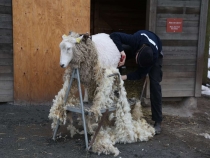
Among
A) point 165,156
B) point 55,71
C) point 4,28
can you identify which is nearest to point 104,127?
point 165,156

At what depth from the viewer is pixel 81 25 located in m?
5.95

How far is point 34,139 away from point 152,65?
1.94 metres

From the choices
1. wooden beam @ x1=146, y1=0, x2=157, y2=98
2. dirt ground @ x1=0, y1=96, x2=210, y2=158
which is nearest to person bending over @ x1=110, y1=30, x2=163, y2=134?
dirt ground @ x1=0, y1=96, x2=210, y2=158

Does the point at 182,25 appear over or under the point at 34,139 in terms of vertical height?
over

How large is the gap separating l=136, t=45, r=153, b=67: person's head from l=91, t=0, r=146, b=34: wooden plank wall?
594 cm

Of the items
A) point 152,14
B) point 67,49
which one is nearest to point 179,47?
point 152,14

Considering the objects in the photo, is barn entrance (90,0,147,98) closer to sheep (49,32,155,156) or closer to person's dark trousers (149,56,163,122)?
person's dark trousers (149,56,163,122)

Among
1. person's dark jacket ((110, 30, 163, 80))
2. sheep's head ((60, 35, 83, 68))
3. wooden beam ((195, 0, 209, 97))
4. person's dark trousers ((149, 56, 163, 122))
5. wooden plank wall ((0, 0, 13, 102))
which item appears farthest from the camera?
wooden beam ((195, 0, 209, 97))

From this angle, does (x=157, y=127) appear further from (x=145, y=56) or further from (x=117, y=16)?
(x=117, y=16)

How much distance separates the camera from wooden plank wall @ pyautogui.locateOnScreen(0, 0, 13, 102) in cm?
574

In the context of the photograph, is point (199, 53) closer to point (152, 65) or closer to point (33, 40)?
point (152, 65)

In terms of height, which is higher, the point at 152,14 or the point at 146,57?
the point at 152,14

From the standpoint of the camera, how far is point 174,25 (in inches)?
244

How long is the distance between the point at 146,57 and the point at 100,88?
2.42ft
